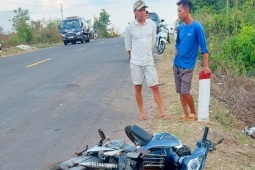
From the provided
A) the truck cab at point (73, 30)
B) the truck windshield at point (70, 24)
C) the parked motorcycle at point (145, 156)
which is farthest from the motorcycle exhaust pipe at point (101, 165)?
the truck windshield at point (70, 24)

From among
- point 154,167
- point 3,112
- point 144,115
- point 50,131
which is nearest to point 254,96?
point 144,115

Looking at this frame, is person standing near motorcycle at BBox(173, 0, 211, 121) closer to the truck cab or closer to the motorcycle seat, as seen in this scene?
the motorcycle seat

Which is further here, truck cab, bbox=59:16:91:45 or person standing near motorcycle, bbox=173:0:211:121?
truck cab, bbox=59:16:91:45

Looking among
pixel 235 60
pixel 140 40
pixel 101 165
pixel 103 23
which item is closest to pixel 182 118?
pixel 140 40

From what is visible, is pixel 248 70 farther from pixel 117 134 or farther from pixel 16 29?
pixel 16 29

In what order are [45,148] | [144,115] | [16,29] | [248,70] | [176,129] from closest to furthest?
[45,148] → [176,129] → [144,115] → [248,70] → [16,29]

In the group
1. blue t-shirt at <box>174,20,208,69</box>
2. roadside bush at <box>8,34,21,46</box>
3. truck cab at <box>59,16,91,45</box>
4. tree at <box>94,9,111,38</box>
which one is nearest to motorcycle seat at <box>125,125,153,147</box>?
blue t-shirt at <box>174,20,208,69</box>

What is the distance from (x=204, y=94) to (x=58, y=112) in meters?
2.99

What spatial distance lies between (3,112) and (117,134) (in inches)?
121

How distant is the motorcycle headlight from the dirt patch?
127 cm

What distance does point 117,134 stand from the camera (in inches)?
255

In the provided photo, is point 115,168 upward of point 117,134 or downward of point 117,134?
upward

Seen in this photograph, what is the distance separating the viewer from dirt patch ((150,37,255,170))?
535 centimetres

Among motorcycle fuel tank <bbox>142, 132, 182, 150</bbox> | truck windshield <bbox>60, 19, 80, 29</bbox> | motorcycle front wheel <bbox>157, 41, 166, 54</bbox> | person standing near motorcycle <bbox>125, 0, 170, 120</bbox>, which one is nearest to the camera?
motorcycle fuel tank <bbox>142, 132, 182, 150</bbox>
